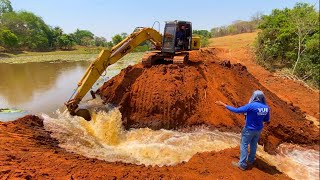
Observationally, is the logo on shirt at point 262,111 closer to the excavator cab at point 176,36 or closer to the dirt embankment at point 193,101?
the dirt embankment at point 193,101

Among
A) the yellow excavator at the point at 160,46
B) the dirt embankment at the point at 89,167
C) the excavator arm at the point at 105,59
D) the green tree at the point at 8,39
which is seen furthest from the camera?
the green tree at the point at 8,39

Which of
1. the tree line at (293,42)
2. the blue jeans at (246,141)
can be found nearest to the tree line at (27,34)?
the tree line at (293,42)

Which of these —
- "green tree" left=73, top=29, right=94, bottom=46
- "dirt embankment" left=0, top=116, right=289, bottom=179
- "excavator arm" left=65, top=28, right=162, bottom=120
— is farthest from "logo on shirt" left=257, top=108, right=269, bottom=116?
"green tree" left=73, top=29, right=94, bottom=46

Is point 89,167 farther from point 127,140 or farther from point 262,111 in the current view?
point 262,111

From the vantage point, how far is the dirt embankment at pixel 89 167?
505 cm

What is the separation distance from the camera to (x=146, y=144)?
7855mm

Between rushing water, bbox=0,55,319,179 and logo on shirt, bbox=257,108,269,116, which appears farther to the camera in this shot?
rushing water, bbox=0,55,319,179

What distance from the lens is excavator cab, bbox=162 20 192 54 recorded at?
35.7 feet

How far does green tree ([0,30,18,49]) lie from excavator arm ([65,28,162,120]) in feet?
117

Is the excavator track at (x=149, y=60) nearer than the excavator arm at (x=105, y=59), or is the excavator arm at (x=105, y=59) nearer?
the excavator arm at (x=105, y=59)

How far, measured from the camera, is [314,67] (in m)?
15.8

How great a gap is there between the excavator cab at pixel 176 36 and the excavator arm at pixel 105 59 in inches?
24.8

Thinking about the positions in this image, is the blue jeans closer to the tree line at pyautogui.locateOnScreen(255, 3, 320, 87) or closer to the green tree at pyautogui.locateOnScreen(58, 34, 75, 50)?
the tree line at pyautogui.locateOnScreen(255, 3, 320, 87)

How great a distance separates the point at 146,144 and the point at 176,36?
4808 millimetres
